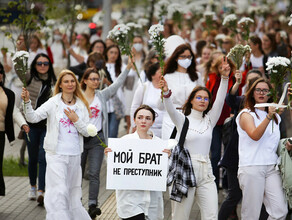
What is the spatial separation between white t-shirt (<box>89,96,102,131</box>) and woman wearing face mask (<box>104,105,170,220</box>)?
1.77 m

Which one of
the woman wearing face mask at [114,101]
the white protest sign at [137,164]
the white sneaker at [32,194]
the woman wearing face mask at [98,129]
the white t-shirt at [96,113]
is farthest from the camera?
the woman wearing face mask at [114,101]

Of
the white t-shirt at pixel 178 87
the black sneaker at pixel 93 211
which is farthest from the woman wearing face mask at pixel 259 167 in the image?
the black sneaker at pixel 93 211

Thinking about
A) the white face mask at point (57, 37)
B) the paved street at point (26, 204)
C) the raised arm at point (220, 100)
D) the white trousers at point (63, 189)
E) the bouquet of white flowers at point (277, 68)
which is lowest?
the paved street at point (26, 204)

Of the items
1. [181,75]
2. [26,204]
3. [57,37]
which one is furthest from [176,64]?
[57,37]

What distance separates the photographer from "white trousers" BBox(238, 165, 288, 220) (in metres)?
Result: 7.34

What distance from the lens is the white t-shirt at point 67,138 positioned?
7938 millimetres

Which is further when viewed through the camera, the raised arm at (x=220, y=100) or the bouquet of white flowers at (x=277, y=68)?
the raised arm at (x=220, y=100)

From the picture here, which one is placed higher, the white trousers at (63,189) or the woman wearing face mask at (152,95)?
the woman wearing face mask at (152,95)

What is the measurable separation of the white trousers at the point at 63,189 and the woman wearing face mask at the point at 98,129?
0.62m

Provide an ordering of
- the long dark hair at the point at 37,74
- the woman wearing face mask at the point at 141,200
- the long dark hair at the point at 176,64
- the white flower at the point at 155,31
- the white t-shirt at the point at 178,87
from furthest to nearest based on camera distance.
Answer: the long dark hair at the point at 37,74
the long dark hair at the point at 176,64
the white t-shirt at the point at 178,87
the white flower at the point at 155,31
the woman wearing face mask at the point at 141,200

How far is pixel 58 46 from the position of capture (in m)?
16.9

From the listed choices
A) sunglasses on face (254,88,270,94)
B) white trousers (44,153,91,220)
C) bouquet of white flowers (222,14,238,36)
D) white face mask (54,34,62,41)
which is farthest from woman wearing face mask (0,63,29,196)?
white face mask (54,34,62,41)

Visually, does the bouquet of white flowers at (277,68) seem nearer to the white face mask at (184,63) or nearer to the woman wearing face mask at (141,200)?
the woman wearing face mask at (141,200)

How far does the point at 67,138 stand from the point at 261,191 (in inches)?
95.2
